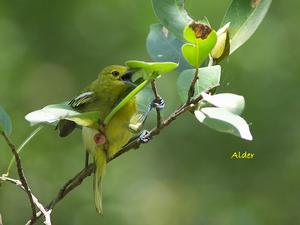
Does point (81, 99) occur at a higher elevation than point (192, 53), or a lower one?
lower

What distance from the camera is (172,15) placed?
1495 mm

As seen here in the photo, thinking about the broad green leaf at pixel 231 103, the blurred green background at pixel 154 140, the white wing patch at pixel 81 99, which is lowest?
the blurred green background at pixel 154 140

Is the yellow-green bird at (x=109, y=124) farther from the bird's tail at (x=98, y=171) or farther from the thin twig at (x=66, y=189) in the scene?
the thin twig at (x=66, y=189)

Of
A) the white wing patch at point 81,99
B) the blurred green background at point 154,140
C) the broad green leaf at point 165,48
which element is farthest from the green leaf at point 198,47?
the blurred green background at point 154,140

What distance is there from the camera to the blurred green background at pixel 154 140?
4328 millimetres

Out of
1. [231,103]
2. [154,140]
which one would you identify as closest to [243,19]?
[231,103]

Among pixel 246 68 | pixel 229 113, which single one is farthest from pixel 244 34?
pixel 246 68

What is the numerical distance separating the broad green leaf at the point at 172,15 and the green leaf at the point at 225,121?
0.22m

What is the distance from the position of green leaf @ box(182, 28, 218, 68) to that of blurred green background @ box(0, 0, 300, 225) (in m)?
2.83

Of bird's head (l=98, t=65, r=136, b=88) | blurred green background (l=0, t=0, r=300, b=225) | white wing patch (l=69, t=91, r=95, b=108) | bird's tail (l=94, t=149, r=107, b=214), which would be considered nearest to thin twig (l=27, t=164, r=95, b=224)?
white wing patch (l=69, t=91, r=95, b=108)

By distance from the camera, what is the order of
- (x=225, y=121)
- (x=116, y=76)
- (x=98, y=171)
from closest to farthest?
(x=225, y=121) < (x=98, y=171) < (x=116, y=76)

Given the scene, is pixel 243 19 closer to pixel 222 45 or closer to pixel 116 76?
pixel 222 45

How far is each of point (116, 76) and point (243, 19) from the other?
0.77 meters

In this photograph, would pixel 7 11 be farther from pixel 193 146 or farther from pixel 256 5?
pixel 256 5
